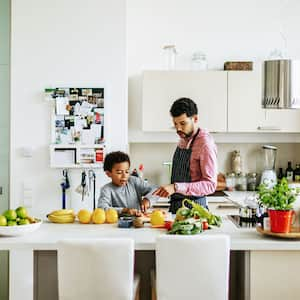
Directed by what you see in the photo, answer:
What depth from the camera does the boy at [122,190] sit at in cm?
364

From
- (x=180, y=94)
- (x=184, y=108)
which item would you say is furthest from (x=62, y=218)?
(x=180, y=94)

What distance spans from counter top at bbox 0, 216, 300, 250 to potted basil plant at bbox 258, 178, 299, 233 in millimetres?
72

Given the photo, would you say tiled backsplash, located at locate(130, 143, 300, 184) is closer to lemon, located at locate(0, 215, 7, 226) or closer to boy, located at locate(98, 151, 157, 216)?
boy, located at locate(98, 151, 157, 216)

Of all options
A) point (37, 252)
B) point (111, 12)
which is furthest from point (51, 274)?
point (111, 12)

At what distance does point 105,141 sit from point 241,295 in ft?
6.87

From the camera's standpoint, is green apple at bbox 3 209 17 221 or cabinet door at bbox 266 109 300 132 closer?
green apple at bbox 3 209 17 221

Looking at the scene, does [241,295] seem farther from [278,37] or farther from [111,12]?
[278,37]

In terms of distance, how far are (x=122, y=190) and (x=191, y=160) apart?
49cm

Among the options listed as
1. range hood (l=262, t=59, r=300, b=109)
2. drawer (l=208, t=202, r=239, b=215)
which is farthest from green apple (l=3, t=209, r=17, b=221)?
drawer (l=208, t=202, r=239, b=215)

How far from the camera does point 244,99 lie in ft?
16.7

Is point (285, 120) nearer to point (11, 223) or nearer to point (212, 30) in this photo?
point (212, 30)

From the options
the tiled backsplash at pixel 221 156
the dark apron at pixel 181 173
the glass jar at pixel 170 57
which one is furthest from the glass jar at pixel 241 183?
the dark apron at pixel 181 173

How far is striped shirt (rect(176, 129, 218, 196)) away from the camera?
11.6 feet

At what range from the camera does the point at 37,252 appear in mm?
3137
